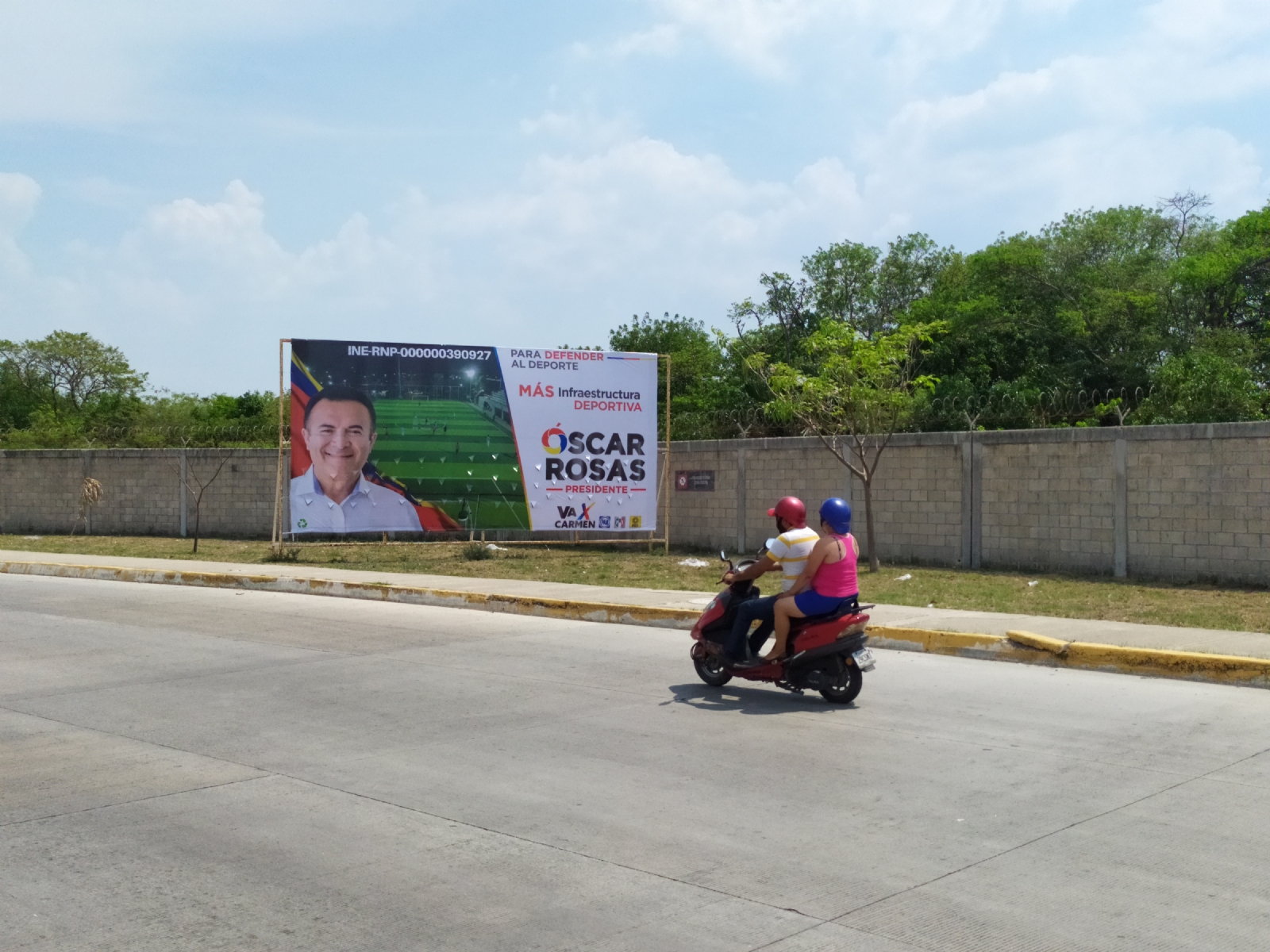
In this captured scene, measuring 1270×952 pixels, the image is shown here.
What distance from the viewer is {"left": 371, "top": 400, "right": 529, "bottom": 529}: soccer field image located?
75.5 feet

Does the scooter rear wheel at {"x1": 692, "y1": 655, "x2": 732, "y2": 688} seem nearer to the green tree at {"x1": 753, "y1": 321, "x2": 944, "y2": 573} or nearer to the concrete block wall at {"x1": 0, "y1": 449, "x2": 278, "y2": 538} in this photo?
the green tree at {"x1": 753, "y1": 321, "x2": 944, "y2": 573}

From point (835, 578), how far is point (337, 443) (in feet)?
48.8

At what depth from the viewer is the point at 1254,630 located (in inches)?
504

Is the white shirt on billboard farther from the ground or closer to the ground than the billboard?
closer to the ground

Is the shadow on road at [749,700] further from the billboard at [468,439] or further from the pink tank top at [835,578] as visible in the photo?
the billboard at [468,439]

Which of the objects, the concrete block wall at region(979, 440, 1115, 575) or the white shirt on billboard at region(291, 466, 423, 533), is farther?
the white shirt on billboard at region(291, 466, 423, 533)

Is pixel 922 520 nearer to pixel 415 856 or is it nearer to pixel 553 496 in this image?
pixel 553 496

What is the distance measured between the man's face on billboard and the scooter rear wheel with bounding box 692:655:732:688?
45.1 feet

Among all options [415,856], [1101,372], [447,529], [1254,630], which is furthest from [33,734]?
[1101,372]

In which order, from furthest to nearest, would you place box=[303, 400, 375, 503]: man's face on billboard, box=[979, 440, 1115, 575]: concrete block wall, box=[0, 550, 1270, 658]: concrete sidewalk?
box=[303, 400, 375, 503]: man's face on billboard < box=[979, 440, 1115, 575]: concrete block wall < box=[0, 550, 1270, 658]: concrete sidewalk

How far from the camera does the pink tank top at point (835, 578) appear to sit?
9.48 meters

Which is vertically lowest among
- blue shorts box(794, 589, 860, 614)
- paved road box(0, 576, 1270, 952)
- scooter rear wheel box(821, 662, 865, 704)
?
paved road box(0, 576, 1270, 952)

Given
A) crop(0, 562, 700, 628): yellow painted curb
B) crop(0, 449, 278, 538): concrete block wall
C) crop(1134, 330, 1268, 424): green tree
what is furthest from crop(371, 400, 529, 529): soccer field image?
crop(1134, 330, 1268, 424): green tree

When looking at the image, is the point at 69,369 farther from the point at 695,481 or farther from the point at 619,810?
the point at 619,810
